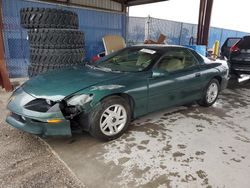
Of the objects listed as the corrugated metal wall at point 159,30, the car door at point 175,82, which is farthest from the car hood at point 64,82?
the corrugated metal wall at point 159,30

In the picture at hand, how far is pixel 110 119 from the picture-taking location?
2.64 meters

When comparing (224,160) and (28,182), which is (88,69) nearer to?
(28,182)

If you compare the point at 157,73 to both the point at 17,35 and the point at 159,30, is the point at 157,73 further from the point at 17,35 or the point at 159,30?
the point at 159,30

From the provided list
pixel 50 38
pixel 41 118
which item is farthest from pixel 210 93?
pixel 50 38

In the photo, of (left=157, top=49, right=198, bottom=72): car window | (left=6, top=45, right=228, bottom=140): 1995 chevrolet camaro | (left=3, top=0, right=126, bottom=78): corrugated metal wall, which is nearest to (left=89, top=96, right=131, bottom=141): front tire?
(left=6, top=45, right=228, bottom=140): 1995 chevrolet camaro

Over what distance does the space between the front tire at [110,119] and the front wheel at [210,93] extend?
1.94m

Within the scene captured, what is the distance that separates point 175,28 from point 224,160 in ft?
30.1

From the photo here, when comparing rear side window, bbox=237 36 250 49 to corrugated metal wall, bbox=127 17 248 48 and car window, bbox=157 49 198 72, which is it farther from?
corrugated metal wall, bbox=127 17 248 48

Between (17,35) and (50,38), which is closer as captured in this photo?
(50,38)

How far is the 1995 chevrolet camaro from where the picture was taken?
234 cm

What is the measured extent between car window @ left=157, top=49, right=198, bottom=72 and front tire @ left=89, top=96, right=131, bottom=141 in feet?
3.08

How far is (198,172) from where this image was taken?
7.11 feet

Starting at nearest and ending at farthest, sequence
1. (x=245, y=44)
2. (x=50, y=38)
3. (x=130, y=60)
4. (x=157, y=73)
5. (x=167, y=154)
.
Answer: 1. (x=167, y=154)
2. (x=157, y=73)
3. (x=130, y=60)
4. (x=50, y=38)
5. (x=245, y=44)

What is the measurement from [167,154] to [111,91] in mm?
1025
